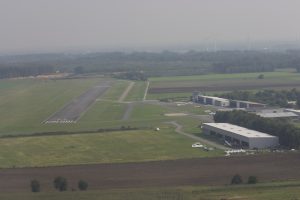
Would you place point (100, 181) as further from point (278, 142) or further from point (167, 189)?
point (278, 142)

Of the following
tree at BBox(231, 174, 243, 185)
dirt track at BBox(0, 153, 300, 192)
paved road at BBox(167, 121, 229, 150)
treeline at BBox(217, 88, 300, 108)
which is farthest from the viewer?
treeline at BBox(217, 88, 300, 108)

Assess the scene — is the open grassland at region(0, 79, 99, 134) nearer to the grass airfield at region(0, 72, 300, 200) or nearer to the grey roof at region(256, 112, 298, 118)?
the grass airfield at region(0, 72, 300, 200)

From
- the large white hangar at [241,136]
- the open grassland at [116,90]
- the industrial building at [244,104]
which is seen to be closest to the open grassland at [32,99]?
the open grassland at [116,90]

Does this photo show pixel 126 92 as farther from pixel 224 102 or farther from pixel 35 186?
pixel 35 186

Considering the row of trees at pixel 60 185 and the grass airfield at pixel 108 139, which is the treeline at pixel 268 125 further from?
the row of trees at pixel 60 185

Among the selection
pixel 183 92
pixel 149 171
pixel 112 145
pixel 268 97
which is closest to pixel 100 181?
pixel 149 171

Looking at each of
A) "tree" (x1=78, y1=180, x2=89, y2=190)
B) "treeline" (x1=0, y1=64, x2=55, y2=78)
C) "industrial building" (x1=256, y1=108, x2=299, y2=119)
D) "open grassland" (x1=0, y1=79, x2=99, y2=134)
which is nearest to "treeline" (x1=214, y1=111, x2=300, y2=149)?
"industrial building" (x1=256, y1=108, x2=299, y2=119)

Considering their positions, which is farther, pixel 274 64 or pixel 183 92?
pixel 274 64
